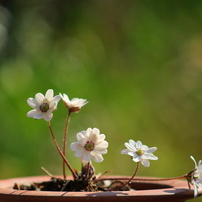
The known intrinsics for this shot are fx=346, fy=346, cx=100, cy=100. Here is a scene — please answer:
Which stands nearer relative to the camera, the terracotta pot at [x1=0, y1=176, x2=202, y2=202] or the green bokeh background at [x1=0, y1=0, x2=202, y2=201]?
the terracotta pot at [x1=0, y1=176, x2=202, y2=202]

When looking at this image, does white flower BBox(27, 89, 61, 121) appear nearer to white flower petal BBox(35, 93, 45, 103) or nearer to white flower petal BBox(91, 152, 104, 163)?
white flower petal BBox(35, 93, 45, 103)

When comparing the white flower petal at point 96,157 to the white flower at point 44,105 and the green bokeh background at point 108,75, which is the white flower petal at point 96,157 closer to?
the white flower at point 44,105

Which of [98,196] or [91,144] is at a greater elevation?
[91,144]

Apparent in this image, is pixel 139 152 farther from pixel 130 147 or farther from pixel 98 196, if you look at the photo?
pixel 98 196

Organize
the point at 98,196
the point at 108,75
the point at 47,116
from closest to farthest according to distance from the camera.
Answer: the point at 98,196, the point at 47,116, the point at 108,75

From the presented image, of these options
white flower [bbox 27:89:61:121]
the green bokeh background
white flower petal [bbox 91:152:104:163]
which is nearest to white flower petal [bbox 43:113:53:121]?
white flower [bbox 27:89:61:121]

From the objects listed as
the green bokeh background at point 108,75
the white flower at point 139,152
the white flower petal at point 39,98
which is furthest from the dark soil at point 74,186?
the green bokeh background at point 108,75

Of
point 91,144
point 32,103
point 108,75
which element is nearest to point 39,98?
point 32,103

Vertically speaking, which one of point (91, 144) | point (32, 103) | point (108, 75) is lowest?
point (91, 144)

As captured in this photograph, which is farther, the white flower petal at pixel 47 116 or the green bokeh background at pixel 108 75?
the green bokeh background at pixel 108 75

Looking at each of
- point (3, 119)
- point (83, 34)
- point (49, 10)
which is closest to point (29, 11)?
point (49, 10)
